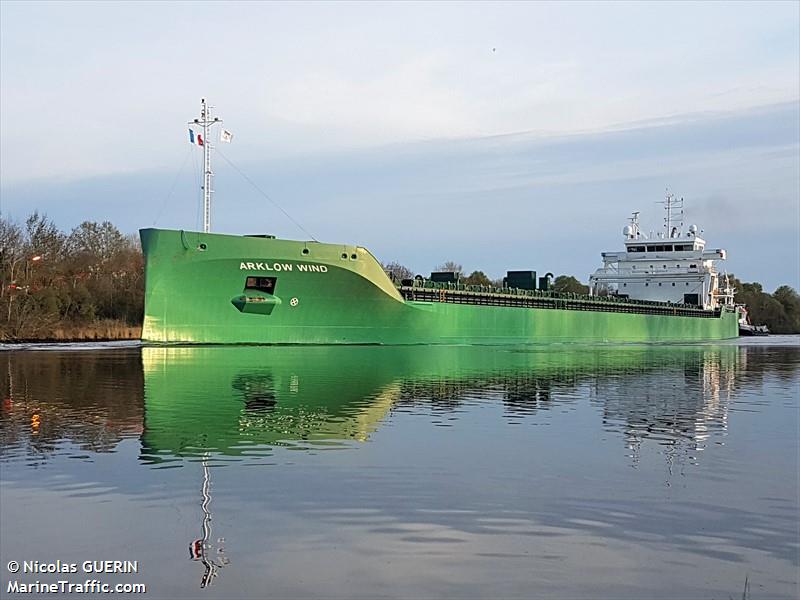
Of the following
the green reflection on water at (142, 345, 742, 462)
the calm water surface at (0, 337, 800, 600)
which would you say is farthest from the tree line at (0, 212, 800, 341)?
the calm water surface at (0, 337, 800, 600)

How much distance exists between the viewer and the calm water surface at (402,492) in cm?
600

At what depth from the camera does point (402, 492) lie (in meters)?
8.32

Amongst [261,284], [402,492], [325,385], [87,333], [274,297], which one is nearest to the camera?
[402,492]

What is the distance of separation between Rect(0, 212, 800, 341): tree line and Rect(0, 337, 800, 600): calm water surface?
88.4 feet

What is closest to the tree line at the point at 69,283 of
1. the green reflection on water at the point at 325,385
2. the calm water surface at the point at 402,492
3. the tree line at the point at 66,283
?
the tree line at the point at 66,283

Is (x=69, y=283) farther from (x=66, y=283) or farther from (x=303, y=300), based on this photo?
(x=303, y=300)

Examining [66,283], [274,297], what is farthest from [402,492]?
[66,283]

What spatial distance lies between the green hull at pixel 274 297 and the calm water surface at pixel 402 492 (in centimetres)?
1369

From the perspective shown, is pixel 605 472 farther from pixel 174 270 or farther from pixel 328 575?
pixel 174 270

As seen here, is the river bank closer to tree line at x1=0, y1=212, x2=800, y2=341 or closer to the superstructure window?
tree line at x1=0, y1=212, x2=800, y2=341

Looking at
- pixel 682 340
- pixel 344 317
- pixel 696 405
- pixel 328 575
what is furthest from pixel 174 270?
pixel 682 340

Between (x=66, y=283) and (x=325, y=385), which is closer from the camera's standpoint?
(x=325, y=385)

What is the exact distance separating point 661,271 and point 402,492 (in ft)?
192

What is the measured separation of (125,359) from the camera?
28.0 metres
